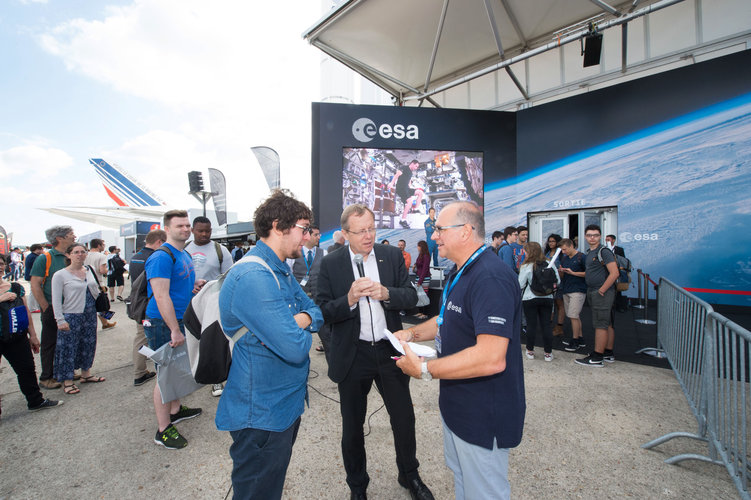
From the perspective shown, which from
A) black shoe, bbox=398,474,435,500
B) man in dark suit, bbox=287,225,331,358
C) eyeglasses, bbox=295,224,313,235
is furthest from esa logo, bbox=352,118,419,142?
black shoe, bbox=398,474,435,500

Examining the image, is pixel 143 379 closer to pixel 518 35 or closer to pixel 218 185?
pixel 518 35

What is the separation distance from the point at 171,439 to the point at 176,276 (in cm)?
141

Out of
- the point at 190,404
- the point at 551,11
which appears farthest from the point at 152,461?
the point at 551,11

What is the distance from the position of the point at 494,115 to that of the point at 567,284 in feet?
22.6

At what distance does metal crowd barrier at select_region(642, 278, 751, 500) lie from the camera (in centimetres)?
202

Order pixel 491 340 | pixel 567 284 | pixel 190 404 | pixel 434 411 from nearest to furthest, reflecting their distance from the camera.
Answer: pixel 491 340
pixel 434 411
pixel 190 404
pixel 567 284

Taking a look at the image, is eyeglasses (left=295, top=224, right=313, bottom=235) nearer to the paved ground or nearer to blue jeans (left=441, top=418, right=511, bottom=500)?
blue jeans (left=441, top=418, right=511, bottom=500)

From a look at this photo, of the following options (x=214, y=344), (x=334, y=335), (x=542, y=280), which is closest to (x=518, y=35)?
(x=542, y=280)

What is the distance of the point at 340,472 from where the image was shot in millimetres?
2531

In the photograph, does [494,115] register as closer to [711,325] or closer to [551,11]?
[551,11]

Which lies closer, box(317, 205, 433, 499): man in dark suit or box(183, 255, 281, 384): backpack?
box(183, 255, 281, 384): backpack

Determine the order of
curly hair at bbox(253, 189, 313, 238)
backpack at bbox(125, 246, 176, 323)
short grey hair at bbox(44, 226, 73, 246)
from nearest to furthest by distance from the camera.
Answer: curly hair at bbox(253, 189, 313, 238), backpack at bbox(125, 246, 176, 323), short grey hair at bbox(44, 226, 73, 246)

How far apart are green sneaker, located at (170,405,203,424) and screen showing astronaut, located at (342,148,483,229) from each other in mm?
7072

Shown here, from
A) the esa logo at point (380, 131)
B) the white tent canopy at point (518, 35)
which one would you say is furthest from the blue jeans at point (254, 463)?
A: the esa logo at point (380, 131)
